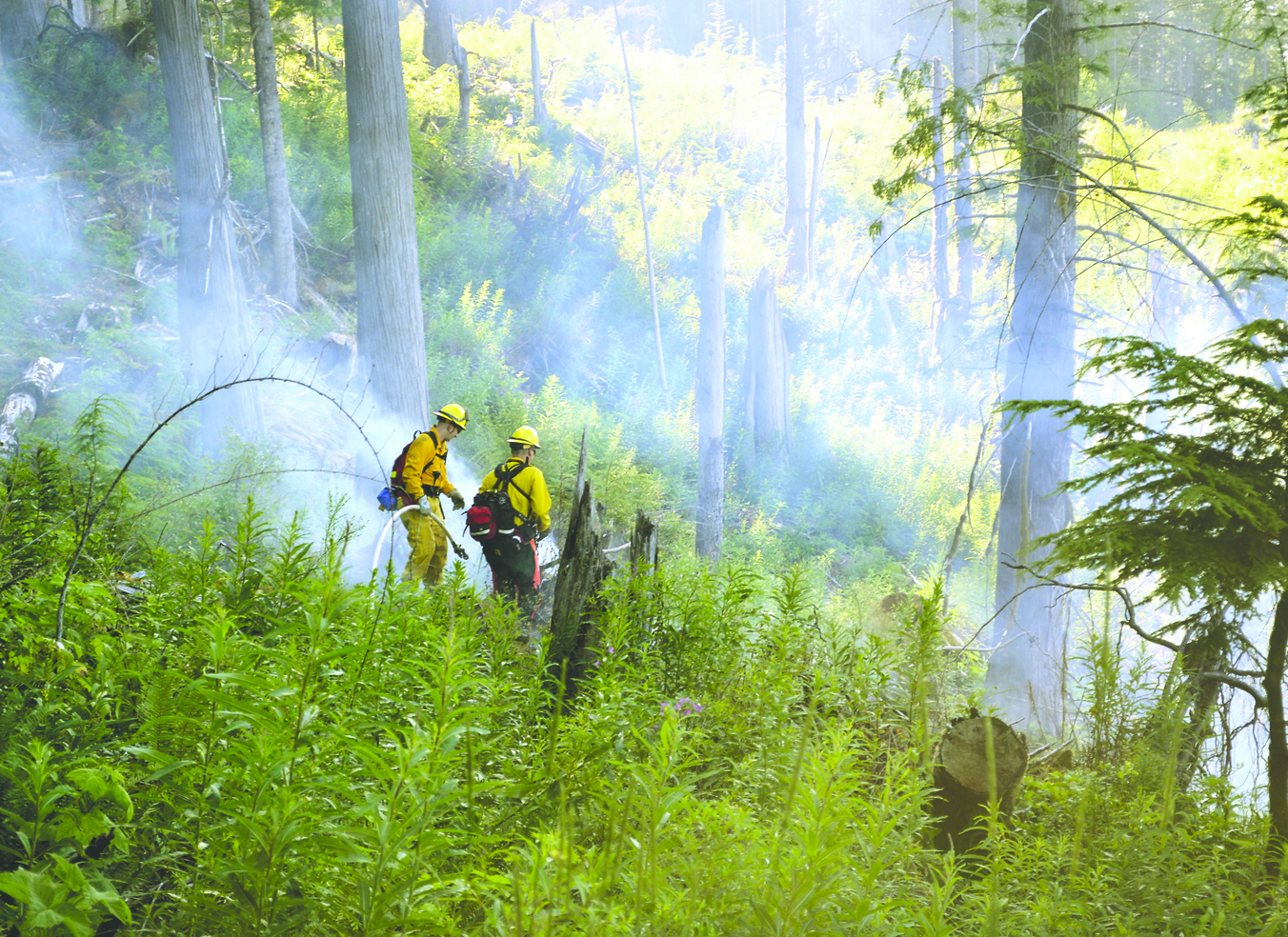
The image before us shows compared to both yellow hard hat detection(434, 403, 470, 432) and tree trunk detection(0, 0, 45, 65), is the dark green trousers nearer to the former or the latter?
yellow hard hat detection(434, 403, 470, 432)

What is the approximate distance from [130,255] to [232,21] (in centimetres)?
658

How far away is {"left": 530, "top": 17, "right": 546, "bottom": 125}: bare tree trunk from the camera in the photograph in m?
20.7

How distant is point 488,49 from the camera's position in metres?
22.8

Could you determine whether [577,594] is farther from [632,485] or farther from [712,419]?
[632,485]

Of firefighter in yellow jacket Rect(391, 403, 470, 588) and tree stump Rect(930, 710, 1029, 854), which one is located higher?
firefighter in yellow jacket Rect(391, 403, 470, 588)

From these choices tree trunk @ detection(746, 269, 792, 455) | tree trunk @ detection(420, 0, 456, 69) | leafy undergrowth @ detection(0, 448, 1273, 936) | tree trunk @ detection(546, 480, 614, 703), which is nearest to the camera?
leafy undergrowth @ detection(0, 448, 1273, 936)

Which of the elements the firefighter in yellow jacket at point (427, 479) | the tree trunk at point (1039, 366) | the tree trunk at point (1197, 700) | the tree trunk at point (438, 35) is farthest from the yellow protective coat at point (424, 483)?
the tree trunk at point (438, 35)

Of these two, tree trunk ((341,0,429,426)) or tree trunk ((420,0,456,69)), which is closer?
tree trunk ((341,0,429,426))

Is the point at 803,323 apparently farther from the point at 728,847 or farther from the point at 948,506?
the point at 728,847

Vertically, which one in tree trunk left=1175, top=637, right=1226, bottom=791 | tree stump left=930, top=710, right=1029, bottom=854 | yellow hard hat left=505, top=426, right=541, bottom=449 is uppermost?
yellow hard hat left=505, top=426, right=541, bottom=449

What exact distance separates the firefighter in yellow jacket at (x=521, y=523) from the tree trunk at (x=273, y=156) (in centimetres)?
847

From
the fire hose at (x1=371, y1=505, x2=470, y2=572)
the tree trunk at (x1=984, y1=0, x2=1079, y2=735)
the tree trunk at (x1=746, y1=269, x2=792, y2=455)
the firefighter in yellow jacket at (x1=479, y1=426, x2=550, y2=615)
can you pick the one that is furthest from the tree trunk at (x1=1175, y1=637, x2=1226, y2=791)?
the tree trunk at (x1=746, y1=269, x2=792, y2=455)

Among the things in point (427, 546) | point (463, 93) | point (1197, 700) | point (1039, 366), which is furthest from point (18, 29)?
point (1197, 700)

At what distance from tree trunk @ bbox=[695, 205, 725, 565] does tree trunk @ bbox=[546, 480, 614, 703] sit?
776 centimetres
